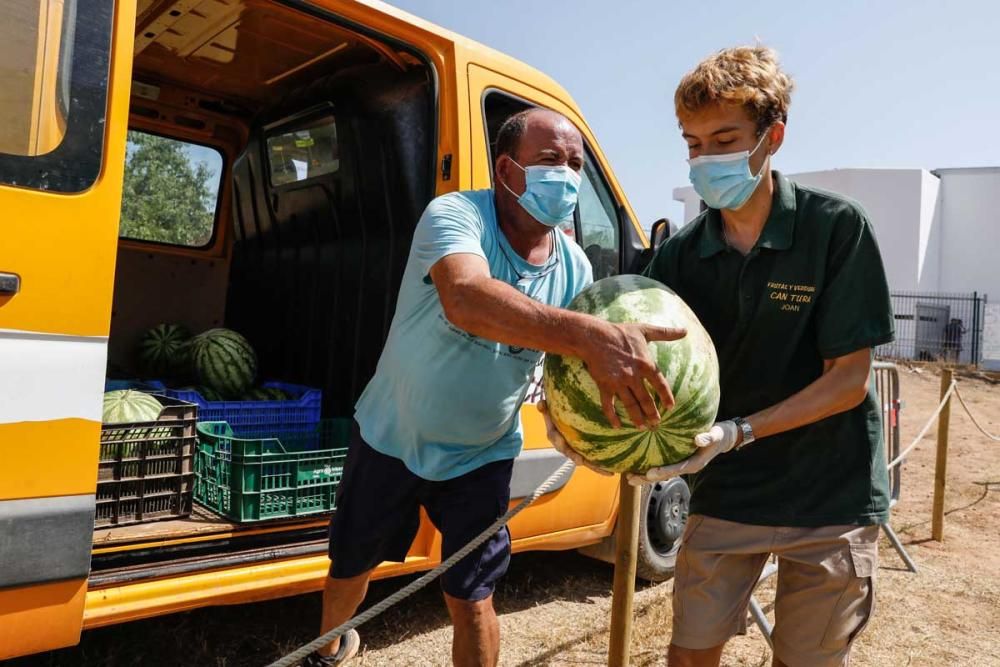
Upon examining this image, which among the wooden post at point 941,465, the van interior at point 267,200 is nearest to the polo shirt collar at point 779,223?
the van interior at point 267,200

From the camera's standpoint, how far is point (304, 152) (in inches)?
185

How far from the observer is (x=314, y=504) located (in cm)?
354

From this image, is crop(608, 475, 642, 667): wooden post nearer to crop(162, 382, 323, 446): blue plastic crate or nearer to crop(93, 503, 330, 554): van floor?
crop(93, 503, 330, 554): van floor

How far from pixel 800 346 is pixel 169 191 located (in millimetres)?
4597

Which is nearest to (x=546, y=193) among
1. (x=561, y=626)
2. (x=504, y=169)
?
(x=504, y=169)

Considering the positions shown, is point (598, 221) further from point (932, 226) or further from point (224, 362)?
point (932, 226)

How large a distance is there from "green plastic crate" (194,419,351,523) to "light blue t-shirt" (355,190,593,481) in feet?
2.53

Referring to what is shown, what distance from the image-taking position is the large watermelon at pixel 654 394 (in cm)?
205

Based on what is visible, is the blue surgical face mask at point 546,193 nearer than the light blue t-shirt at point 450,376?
No

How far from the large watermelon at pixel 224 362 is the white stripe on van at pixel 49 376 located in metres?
2.18

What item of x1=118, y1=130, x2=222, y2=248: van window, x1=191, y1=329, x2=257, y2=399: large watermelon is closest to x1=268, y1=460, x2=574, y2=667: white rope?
x1=191, y1=329, x2=257, y2=399: large watermelon

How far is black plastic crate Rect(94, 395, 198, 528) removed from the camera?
9.82 feet

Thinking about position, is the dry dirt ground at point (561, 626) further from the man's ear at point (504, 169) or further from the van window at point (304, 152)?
the van window at point (304, 152)

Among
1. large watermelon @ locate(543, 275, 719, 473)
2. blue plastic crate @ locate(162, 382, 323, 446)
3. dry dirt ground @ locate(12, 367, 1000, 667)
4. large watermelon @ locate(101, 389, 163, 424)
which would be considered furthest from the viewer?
blue plastic crate @ locate(162, 382, 323, 446)
